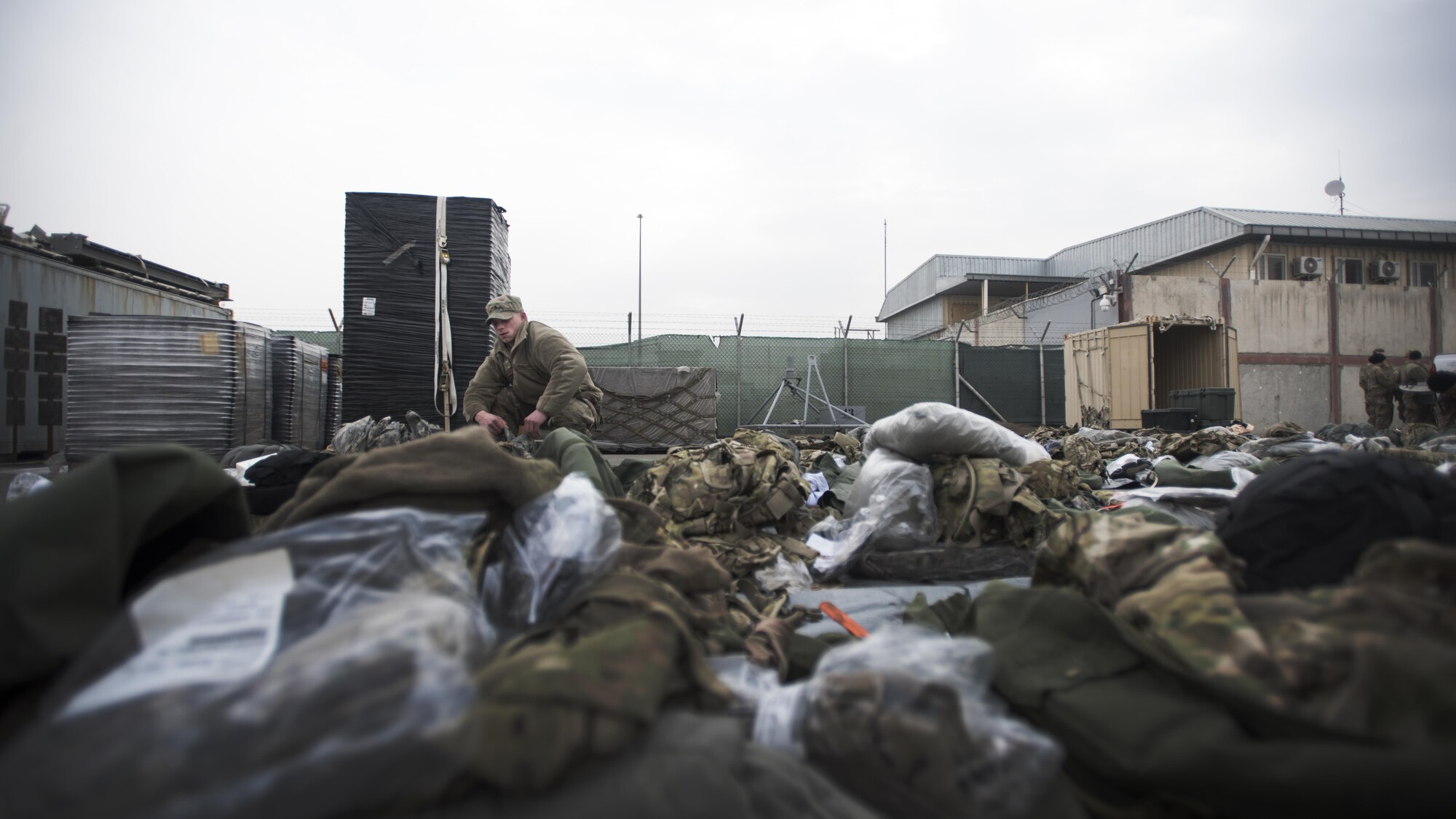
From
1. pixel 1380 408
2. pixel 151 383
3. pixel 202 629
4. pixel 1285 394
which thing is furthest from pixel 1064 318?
pixel 202 629

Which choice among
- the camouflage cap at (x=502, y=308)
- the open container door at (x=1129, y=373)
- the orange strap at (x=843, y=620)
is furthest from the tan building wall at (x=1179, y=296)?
the orange strap at (x=843, y=620)

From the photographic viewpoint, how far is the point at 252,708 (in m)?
0.70

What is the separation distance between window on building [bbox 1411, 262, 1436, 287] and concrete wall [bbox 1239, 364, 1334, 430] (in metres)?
11.9

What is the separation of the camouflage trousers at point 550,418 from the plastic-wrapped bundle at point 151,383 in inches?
104

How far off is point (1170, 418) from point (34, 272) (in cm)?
1335

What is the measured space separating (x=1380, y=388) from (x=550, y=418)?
41.6 feet

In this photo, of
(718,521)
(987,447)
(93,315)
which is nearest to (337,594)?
(718,521)

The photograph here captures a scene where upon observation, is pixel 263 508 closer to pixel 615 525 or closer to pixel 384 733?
pixel 615 525

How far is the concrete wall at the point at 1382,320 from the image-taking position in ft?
46.8

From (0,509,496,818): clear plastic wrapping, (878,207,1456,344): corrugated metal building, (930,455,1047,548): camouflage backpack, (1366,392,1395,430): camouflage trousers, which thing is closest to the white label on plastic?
(0,509,496,818): clear plastic wrapping

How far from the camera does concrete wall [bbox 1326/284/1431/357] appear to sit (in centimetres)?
1425

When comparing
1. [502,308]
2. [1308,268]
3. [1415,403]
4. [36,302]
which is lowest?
[1415,403]

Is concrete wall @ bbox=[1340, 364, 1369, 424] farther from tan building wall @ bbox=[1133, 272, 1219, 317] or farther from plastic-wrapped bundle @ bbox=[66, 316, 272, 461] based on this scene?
plastic-wrapped bundle @ bbox=[66, 316, 272, 461]

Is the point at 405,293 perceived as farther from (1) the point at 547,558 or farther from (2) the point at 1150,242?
(2) the point at 1150,242
